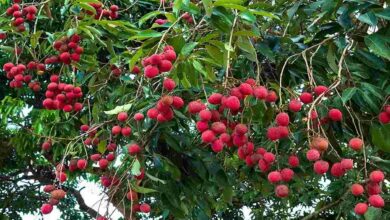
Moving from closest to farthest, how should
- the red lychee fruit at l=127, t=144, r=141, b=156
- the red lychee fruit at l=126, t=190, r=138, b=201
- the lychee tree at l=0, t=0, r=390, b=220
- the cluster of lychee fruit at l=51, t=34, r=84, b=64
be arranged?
the lychee tree at l=0, t=0, r=390, b=220 < the red lychee fruit at l=126, t=190, r=138, b=201 < the red lychee fruit at l=127, t=144, r=141, b=156 < the cluster of lychee fruit at l=51, t=34, r=84, b=64

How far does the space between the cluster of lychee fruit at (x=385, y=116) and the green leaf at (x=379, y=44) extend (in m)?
0.10

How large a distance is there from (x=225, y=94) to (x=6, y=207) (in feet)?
10.8

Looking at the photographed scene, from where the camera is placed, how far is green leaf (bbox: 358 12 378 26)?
1161 millimetres

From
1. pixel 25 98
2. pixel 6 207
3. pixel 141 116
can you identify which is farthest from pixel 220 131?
pixel 6 207

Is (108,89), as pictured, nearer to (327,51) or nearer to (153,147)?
(153,147)

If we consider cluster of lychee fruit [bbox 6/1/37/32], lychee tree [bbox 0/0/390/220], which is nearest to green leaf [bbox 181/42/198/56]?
lychee tree [bbox 0/0/390/220]

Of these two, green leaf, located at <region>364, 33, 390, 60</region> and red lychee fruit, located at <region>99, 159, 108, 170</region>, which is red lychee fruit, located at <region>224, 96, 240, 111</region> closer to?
green leaf, located at <region>364, 33, 390, 60</region>

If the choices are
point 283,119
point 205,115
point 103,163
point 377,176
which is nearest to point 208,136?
point 205,115

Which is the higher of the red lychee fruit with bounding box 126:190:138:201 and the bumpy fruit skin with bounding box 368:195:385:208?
the bumpy fruit skin with bounding box 368:195:385:208

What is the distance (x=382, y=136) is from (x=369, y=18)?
24 centimetres

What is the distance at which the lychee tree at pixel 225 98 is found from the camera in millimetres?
1090

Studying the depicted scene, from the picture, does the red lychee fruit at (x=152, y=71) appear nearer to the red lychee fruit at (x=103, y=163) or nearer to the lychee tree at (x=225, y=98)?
the lychee tree at (x=225, y=98)

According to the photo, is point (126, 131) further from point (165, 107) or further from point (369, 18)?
point (369, 18)

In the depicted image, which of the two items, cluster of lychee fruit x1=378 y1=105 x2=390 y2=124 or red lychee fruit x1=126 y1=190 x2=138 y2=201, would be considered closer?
cluster of lychee fruit x1=378 y1=105 x2=390 y2=124
